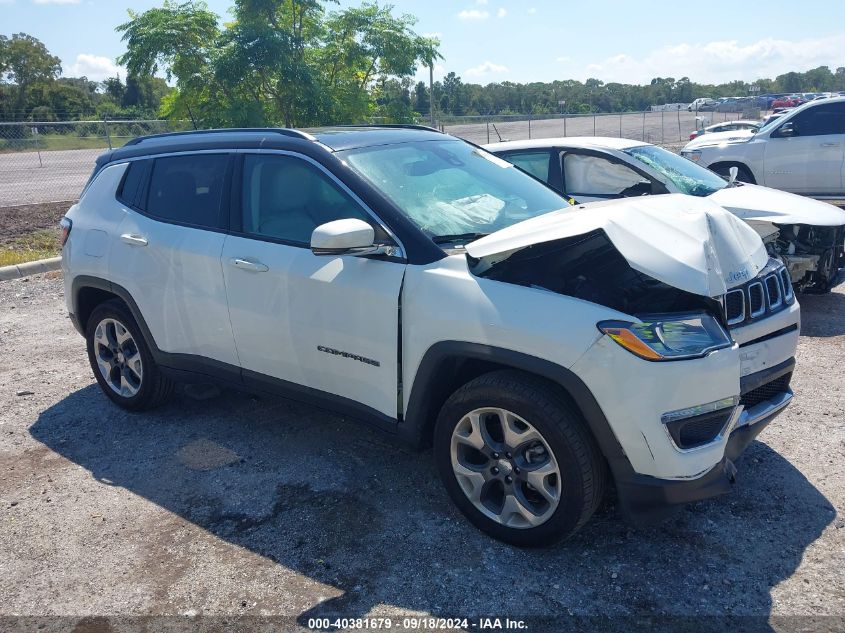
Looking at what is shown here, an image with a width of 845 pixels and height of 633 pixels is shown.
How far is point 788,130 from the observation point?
10930 millimetres

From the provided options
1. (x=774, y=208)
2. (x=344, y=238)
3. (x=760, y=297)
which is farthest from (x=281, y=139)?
(x=774, y=208)

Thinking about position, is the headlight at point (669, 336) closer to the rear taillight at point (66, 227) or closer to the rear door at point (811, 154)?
the rear taillight at point (66, 227)

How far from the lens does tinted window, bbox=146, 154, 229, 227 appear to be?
4250 millimetres

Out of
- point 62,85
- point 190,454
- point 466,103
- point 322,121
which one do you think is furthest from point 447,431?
A: point 62,85

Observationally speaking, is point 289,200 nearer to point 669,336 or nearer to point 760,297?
point 669,336

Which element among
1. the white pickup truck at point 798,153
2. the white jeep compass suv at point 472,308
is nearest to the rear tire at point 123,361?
the white jeep compass suv at point 472,308

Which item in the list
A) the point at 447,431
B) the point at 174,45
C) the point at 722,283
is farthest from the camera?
the point at 174,45

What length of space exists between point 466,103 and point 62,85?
99.0ft

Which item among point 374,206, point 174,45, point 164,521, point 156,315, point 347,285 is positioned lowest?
point 164,521

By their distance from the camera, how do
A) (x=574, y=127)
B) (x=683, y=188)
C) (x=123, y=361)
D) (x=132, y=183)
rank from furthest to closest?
(x=574, y=127) → (x=683, y=188) → (x=123, y=361) → (x=132, y=183)

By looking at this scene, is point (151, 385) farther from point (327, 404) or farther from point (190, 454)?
point (327, 404)

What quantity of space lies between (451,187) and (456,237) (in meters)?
0.49

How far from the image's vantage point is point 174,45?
11.0 m

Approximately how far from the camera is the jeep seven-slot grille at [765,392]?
3.38 m
